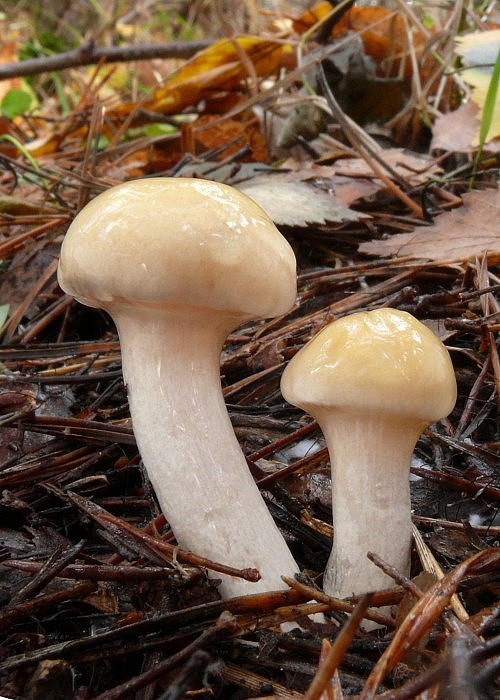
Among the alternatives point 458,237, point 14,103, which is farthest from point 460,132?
point 14,103

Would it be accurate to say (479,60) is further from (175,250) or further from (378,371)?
(175,250)

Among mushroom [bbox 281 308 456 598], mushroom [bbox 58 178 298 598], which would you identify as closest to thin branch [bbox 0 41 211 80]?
mushroom [bbox 58 178 298 598]

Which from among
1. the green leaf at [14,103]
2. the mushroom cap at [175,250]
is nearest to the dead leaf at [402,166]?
the mushroom cap at [175,250]

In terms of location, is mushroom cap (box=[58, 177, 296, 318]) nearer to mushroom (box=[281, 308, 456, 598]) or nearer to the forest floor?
mushroom (box=[281, 308, 456, 598])

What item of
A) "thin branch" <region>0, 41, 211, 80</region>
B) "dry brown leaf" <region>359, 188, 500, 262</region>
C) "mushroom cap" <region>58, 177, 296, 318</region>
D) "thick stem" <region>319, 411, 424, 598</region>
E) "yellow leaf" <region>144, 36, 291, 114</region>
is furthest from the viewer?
"thin branch" <region>0, 41, 211, 80</region>

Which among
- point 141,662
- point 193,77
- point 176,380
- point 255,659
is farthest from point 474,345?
point 193,77

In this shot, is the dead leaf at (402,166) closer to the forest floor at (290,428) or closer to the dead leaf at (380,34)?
the forest floor at (290,428)

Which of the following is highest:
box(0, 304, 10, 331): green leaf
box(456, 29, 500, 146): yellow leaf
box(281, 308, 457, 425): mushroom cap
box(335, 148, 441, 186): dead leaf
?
box(456, 29, 500, 146): yellow leaf
